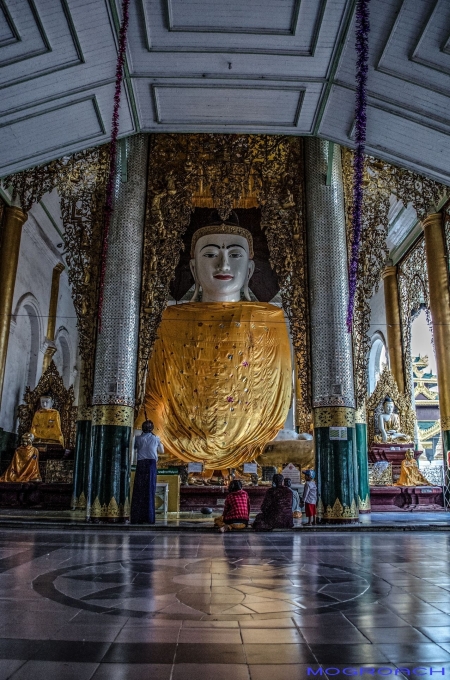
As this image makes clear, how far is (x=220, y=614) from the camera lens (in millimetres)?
2010

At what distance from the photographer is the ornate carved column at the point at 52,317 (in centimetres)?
1345

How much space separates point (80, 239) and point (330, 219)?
334 cm

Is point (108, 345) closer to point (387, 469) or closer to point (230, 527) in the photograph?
point (230, 527)

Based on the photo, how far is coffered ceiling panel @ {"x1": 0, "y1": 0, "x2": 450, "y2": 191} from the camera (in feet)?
18.2

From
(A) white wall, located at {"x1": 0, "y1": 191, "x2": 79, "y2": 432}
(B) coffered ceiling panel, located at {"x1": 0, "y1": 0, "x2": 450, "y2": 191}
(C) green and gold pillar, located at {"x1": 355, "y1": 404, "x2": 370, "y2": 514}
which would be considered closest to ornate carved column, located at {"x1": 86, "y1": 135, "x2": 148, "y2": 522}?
(B) coffered ceiling panel, located at {"x1": 0, "y1": 0, "x2": 450, "y2": 191}

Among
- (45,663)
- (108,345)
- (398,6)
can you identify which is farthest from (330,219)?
(45,663)

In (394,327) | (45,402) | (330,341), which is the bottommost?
(45,402)

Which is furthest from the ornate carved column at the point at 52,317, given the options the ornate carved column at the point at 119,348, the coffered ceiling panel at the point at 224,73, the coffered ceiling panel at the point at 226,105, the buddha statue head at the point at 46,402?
the coffered ceiling panel at the point at 226,105

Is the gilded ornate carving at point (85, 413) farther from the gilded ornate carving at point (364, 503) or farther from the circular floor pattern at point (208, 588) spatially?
the circular floor pattern at point (208, 588)

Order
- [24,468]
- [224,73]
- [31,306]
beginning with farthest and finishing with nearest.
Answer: [31,306] < [24,468] < [224,73]

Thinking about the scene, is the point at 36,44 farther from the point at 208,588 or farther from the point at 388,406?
the point at 388,406

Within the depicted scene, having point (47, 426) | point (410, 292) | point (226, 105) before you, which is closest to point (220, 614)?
point (226, 105)

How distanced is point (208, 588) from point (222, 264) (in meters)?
8.76

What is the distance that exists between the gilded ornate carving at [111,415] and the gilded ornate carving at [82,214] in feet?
2.04
